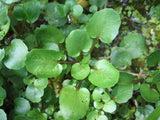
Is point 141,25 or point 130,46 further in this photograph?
point 141,25

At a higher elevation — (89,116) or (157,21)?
(157,21)

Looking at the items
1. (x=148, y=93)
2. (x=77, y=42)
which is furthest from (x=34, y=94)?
(x=148, y=93)

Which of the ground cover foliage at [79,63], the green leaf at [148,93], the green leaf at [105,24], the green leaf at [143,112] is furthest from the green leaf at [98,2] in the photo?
the green leaf at [143,112]

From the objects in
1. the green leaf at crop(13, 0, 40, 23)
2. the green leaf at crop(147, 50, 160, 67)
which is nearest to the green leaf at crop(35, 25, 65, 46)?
the green leaf at crop(13, 0, 40, 23)

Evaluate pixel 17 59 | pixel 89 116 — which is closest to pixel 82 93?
pixel 89 116

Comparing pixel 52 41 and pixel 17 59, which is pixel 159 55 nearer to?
pixel 52 41

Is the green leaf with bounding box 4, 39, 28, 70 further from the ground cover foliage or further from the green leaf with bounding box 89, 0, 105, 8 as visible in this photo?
the green leaf with bounding box 89, 0, 105, 8

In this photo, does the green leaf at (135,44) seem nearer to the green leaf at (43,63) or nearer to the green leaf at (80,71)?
the green leaf at (80,71)

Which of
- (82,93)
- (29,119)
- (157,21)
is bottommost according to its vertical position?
(29,119)
